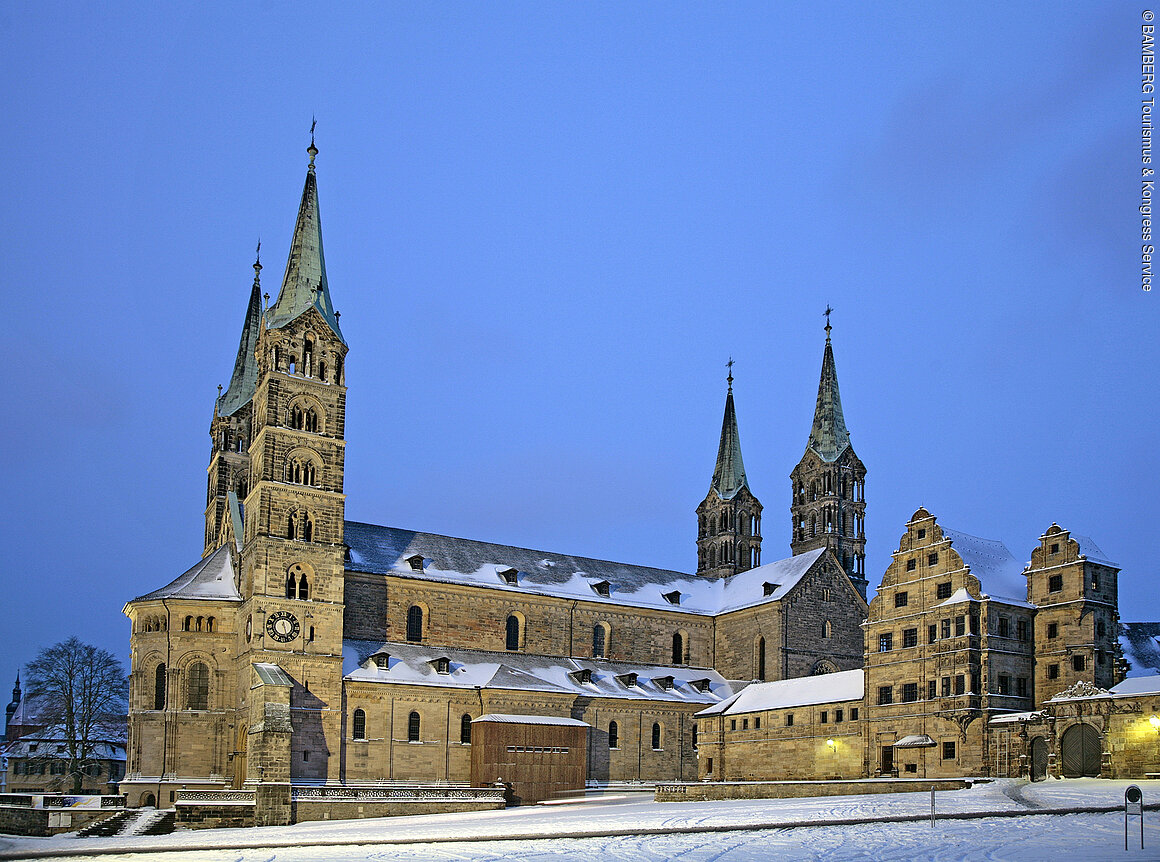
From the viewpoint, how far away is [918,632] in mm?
54531

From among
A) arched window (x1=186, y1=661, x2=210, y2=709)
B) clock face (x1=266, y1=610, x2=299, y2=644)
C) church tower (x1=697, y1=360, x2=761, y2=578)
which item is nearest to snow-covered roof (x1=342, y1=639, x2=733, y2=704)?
clock face (x1=266, y1=610, x2=299, y2=644)

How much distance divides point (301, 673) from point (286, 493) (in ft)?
30.6

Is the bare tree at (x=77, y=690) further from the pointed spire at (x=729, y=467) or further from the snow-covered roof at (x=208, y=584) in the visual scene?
the pointed spire at (x=729, y=467)

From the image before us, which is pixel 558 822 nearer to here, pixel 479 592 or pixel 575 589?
pixel 479 592

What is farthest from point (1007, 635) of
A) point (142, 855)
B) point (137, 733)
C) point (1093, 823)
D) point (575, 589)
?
point (137, 733)

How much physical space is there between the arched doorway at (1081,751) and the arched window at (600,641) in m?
31.6

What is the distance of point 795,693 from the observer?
62.8 meters

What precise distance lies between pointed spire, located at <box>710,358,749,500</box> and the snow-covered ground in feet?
178

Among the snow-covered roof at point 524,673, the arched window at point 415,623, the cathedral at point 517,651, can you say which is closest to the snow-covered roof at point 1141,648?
the cathedral at point 517,651

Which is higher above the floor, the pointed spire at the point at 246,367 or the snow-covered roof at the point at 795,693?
the pointed spire at the point at 246,367

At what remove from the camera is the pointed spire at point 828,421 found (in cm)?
9194

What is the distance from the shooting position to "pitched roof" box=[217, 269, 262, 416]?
78000 mm

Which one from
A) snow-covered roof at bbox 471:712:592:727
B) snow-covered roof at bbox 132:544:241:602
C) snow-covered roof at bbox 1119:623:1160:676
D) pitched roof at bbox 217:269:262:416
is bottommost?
snow-covered roof at bbox 471:712:592:727

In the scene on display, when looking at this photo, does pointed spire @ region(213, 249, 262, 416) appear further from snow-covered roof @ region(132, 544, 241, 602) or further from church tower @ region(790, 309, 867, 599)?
church tower @ region(790, 309, 867, 599)
